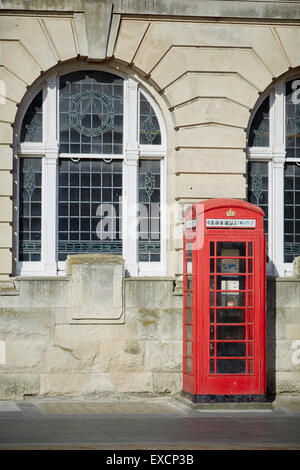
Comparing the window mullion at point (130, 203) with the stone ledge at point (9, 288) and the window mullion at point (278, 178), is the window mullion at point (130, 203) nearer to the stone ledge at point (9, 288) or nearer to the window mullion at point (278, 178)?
the stone ledge at point (9, 288)

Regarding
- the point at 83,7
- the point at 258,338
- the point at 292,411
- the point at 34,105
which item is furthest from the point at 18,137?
the point at 292,411

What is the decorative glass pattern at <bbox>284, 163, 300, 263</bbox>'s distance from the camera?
700 inches

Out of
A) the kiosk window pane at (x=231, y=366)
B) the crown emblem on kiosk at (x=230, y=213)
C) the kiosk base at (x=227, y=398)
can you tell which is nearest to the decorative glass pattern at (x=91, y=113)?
the crown emblem on kiosk at (x=230, y=213)

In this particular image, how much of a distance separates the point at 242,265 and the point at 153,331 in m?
1.94

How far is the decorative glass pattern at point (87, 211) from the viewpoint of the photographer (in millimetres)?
17266

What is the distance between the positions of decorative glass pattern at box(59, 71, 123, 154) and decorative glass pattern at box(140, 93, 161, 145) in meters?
0.36

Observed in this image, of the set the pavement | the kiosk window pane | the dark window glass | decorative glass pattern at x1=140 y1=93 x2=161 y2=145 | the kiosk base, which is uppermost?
decorative glass pattern at x1=140 y1=93 x2=161 y2=145

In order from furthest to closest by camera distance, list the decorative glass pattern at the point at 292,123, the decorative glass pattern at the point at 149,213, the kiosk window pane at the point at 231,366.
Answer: the decorative glass pattern at the point at 292,123 → the decorative glass pattern at the point at 149,213 → the kiosk window pane at the point at 231,366

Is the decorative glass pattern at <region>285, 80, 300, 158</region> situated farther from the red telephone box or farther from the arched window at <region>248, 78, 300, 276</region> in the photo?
the red telephone box

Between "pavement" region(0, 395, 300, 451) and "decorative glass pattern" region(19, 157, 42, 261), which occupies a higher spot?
"decorative glass pattern" region(19, 157, 42, 261)

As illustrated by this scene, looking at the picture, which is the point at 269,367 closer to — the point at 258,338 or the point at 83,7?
the point at 258,338

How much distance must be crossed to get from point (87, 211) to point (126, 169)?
38.0 inches

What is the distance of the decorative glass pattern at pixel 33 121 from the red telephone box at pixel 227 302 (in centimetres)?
319

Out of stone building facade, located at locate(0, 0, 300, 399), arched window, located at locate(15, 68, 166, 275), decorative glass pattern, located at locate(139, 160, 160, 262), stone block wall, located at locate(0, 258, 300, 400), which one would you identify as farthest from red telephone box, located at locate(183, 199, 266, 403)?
arched window, located at locate(15, 68, 166, 275)
